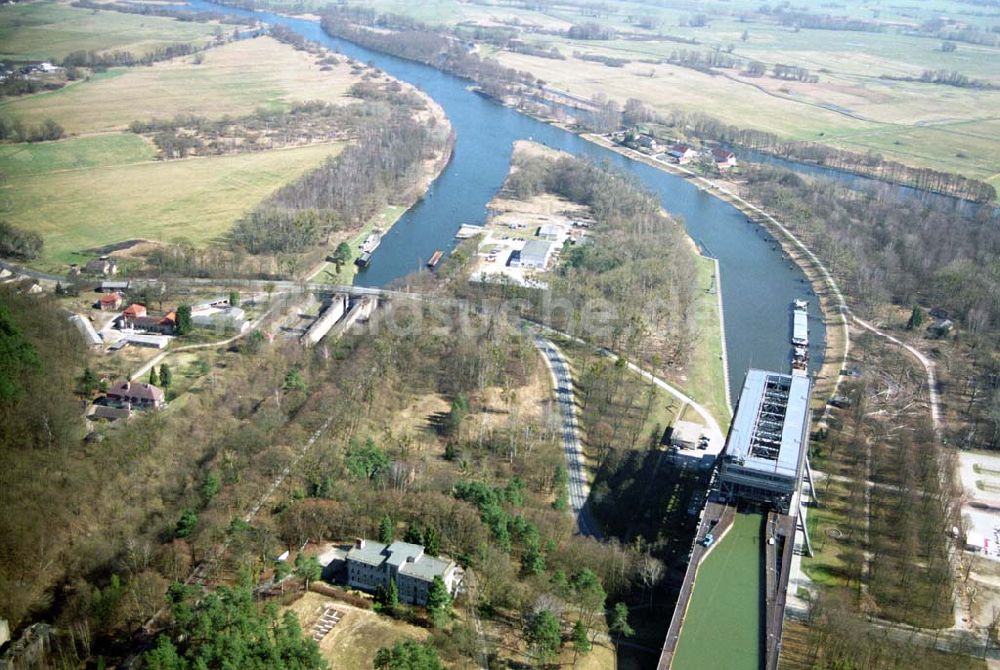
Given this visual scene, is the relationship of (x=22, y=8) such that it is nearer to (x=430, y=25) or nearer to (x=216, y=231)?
(x=216, y=231)

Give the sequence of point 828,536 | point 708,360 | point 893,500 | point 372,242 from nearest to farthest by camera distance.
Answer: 1. point 828,536
2. point 893,500
3. point 708,360
4. point 372,242

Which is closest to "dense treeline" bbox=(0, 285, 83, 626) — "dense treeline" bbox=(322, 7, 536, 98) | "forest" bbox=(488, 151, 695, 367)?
"forest" bbox=(488, 151, 695, 367)

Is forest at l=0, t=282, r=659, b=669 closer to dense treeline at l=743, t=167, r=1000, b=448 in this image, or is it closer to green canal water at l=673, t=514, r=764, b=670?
green canal water at l=673, t=514, r=764, b=670

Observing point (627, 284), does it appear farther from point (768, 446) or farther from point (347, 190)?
point (347, 190)

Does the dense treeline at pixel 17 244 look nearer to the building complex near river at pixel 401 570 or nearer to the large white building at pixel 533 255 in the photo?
the large white building at pixel 533 255

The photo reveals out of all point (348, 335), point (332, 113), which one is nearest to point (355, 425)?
point (348, 335)

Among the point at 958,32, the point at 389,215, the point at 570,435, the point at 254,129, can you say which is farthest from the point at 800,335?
the point at 958,32
